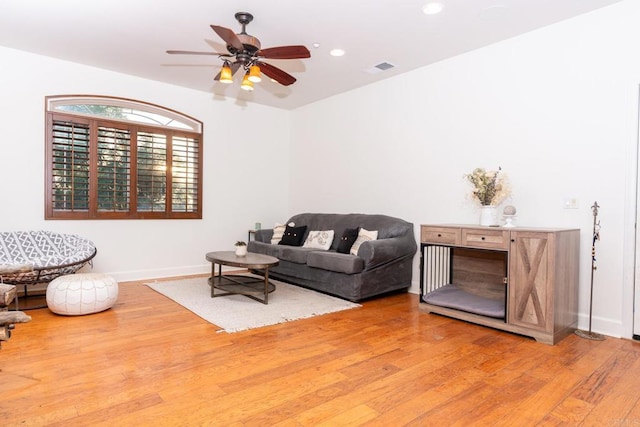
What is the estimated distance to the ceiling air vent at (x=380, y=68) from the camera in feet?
16.0

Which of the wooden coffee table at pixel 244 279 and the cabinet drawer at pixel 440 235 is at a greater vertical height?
the cabinet drawer at pixel 440 235

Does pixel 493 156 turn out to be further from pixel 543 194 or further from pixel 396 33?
pixel 396 33

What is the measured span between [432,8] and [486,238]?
2151 mm

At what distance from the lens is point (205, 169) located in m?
6.21

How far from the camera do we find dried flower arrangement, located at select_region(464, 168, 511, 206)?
3.85 meters

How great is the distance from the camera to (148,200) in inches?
224

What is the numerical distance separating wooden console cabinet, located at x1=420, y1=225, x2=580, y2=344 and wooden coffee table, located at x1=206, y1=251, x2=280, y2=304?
1.71 meters

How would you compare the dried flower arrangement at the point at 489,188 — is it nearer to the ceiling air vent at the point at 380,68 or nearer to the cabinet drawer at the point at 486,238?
the cabinet drawer at the point at 486,238

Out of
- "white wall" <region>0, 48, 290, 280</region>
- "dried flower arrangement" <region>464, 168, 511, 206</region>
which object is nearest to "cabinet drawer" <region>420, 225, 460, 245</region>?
"dried flower arrangement" <region>464, 168, 511, 206</region>

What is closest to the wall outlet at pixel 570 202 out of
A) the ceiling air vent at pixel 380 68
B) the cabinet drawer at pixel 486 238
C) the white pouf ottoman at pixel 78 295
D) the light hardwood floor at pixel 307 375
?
the cabinet drawer at pixel 486 238

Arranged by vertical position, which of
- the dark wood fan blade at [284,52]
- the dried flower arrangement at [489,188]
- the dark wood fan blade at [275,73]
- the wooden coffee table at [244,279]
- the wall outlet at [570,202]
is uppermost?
the dark wood fan blade at [284,52]

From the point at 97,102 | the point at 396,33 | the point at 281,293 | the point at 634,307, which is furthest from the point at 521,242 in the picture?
the point at 97,102

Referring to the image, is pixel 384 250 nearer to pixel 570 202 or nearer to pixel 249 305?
pixel 249 305

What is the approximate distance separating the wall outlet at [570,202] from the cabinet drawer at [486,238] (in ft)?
2.45
